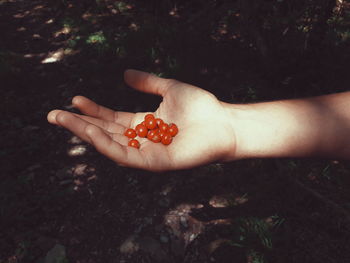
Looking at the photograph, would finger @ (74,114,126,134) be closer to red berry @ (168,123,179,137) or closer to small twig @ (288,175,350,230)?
red berry @ (168,123,179,137)

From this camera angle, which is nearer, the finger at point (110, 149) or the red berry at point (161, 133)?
the finger at point (110, 149)

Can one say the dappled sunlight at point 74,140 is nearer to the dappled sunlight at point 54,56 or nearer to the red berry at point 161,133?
the red berry at point 161,133

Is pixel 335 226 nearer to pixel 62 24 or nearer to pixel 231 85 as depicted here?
pixel 231 85

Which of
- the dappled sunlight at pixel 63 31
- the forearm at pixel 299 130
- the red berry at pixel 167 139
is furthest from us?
the dappled sunlight at pixel 63 31

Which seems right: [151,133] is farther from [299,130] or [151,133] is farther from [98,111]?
[299,130]

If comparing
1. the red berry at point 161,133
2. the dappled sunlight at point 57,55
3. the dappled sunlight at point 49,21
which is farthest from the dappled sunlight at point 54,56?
the red berry at point 161,133

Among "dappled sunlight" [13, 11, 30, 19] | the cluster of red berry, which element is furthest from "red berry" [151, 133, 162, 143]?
"dappled sunlight" [13, 11, 30, 19]

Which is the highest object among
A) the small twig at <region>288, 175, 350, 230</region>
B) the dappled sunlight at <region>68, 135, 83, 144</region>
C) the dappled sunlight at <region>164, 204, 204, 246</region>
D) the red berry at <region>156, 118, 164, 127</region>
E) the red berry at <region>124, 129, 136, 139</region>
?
the red berry at <region>156, 118, 164, 127</region>

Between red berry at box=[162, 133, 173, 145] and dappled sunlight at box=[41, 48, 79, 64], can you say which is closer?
red berry at box=[162, 133, 173, 145]

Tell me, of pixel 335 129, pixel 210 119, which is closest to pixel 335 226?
pixel 335 129
